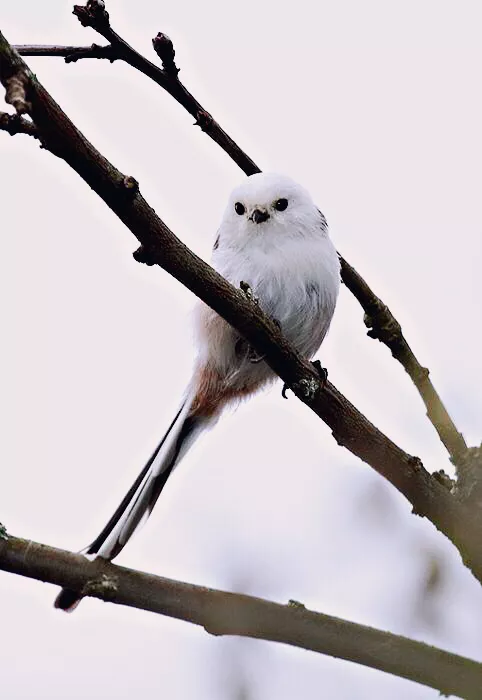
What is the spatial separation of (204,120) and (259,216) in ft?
3.48

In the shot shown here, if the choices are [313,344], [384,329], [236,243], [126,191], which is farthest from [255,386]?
[126,191]

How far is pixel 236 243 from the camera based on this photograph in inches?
157

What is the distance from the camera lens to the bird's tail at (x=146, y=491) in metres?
3.12

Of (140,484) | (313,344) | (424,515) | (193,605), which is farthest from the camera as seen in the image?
(313,344)

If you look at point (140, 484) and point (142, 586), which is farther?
point (140, 484)

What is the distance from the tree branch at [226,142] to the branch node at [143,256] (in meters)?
0.60

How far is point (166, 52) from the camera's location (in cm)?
279

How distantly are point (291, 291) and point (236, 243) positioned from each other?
1.25 feet

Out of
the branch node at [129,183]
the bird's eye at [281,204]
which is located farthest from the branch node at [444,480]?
the bird's eye at [281,204]

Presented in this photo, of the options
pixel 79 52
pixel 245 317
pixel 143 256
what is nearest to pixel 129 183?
pixel 143 256

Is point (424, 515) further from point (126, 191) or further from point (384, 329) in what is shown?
point (126, 191)

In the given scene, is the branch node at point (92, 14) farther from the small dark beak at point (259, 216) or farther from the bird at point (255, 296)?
the small dark beak at point (259, 216)

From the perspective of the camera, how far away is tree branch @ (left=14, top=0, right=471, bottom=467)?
2609mm

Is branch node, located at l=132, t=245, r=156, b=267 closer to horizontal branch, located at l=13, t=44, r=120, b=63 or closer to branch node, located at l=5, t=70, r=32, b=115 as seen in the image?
branch node, located at l=5, t=70, r=32, b=115
